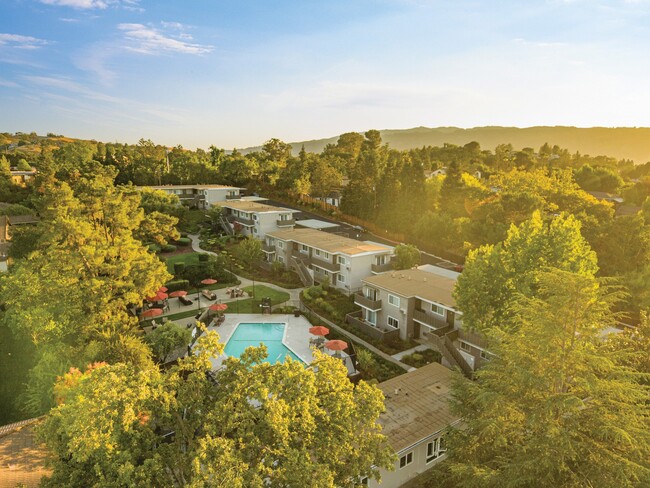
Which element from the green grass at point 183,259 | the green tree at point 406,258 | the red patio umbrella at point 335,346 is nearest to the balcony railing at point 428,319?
the red patio umbrella at point 335,346

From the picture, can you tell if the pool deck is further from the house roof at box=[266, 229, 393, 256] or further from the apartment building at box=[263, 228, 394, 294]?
the house roof at box=[266, 229, 393, 256]

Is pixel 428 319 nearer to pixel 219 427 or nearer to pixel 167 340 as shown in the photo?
pixel 167 340

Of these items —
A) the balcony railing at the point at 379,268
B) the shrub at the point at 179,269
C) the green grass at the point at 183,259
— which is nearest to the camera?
the balcony railing at the point at 379,268

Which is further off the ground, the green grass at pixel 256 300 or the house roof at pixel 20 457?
the house roof at pixel 20 457

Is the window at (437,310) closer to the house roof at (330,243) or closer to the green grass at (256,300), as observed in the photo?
the house roof at (330,243)

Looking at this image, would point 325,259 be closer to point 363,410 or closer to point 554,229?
point 554,229

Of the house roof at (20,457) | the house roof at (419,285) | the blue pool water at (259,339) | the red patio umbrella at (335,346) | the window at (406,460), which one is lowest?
the blue pool water at (259,339)

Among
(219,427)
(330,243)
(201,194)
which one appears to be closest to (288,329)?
(330,243)
